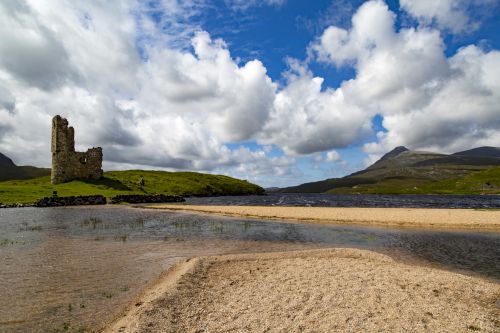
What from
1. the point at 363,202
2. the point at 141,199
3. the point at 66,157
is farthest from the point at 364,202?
the point at 66,157

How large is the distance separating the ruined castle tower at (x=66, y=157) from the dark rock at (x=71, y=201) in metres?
31.4

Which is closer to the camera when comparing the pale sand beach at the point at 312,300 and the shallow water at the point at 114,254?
the pale sand beach at the point at 312,300

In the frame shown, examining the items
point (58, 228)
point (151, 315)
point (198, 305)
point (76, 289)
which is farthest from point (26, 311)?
point (58, 228)

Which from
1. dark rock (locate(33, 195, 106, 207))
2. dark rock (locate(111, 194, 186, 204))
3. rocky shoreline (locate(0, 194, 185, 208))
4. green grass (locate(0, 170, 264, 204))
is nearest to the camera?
rocky shoreline (locate(0, 194, 185, 208))

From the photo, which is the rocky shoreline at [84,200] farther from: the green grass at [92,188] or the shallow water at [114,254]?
the shallow water at [114,254]

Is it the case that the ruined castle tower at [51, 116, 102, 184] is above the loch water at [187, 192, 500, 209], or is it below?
above

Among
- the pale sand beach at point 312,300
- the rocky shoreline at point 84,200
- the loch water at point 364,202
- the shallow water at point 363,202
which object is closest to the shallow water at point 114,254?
the pale sand beach at point 312,300

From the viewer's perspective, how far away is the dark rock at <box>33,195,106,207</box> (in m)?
71.4

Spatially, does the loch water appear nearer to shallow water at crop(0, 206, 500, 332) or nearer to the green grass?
the green grass

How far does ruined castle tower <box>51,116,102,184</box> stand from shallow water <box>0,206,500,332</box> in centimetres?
7607

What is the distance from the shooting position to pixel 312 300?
13.2 m

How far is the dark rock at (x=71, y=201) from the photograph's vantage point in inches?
2810

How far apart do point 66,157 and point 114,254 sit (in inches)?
3930

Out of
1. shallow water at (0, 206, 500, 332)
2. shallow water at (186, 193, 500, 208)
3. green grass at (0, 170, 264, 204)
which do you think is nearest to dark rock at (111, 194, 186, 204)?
green grass at (0, 170, 264, 204)
